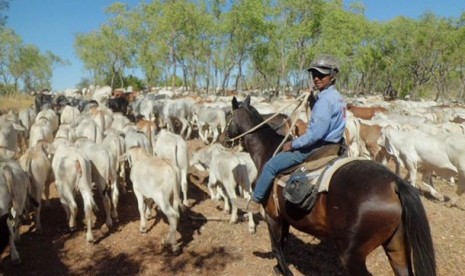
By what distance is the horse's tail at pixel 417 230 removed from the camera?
4.18m

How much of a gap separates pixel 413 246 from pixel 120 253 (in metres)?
5.23

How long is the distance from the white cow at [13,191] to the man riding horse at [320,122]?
4.49m

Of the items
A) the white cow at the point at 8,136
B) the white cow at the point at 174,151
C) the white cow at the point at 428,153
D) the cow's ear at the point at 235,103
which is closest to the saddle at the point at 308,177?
the cow's ear at the point at 235,103

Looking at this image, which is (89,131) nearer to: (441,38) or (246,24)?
(246,24)

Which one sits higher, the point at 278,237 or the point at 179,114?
the point at 179,114

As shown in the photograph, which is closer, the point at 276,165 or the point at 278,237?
the point at 276,165

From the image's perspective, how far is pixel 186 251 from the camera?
7480mm

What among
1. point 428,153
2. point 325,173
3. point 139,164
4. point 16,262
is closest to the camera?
point 325,173

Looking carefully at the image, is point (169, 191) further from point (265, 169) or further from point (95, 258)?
point (265, 169)

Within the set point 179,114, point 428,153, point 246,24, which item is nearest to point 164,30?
point 246,24

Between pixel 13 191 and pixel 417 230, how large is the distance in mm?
6582

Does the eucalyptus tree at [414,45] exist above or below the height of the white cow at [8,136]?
above

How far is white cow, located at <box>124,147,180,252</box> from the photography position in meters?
7.36

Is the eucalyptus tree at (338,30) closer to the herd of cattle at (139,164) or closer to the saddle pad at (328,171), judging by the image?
the herd of cattle at (139,164)
